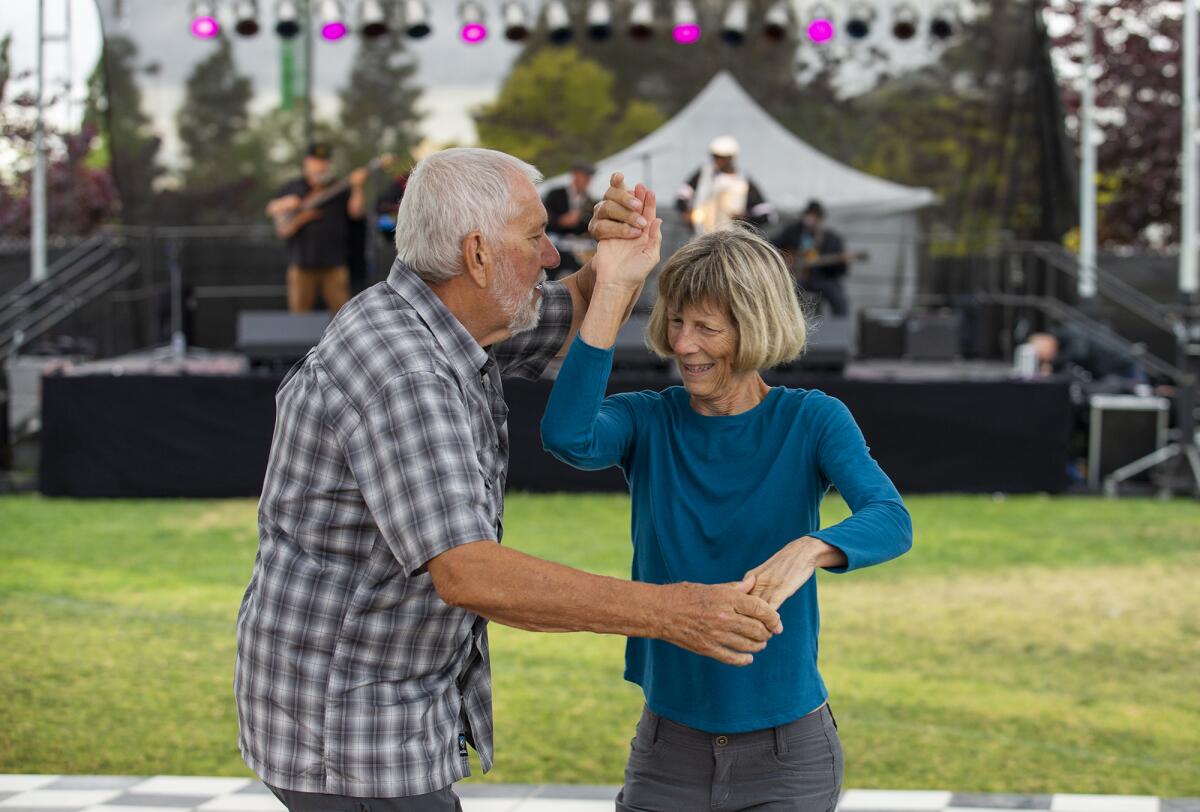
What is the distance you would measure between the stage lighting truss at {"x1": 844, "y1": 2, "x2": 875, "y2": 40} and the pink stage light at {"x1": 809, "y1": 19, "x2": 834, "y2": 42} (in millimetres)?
203

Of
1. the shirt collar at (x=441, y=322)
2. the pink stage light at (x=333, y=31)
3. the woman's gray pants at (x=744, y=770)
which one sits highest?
the pink stage light at (x=333, y=31)

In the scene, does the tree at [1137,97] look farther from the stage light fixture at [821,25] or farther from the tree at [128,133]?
the tree at [128,133]

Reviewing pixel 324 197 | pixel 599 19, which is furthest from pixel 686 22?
pixel 324 197

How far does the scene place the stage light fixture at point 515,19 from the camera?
1556 centimetres

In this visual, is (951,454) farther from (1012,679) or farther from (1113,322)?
(1113,322)

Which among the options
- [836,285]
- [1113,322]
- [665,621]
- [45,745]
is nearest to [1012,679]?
[45,745]

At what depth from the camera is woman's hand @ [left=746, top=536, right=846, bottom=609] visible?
2.08 m

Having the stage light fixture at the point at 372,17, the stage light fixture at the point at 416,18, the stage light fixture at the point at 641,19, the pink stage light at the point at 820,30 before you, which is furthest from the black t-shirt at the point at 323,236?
the pink stage light at the point at 820,30

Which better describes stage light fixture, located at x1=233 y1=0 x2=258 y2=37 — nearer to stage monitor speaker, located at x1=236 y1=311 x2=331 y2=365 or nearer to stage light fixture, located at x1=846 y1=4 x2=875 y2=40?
stage monitor speaker, located at x1=236 y1=311 x2=331 y2=365

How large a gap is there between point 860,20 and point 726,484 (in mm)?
13994

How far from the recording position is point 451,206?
2162 mm

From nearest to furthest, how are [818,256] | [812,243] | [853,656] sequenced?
1. [853,656]
2. [818,256]
3. [812,243]

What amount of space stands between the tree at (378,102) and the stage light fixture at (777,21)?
11.9ft

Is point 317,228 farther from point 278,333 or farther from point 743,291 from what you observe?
point 743,291
